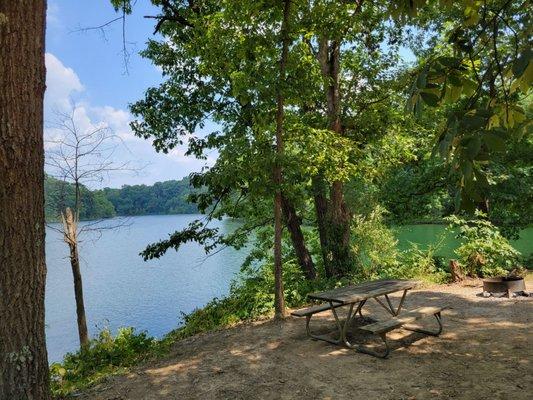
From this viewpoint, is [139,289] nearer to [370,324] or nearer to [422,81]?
[370,324]

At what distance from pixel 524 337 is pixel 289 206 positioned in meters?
A: 6.14

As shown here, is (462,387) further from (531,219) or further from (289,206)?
(531,219)

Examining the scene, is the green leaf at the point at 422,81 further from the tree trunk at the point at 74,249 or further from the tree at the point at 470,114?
the tree trunk at the point at 74,249

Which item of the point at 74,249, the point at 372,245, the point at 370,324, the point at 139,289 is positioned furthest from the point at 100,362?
the point at 139,289

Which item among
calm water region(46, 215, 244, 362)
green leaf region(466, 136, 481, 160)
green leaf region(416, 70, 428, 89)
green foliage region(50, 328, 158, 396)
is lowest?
calm water region(46, 215, 244, 362)

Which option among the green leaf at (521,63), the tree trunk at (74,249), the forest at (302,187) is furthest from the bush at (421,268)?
the green leaf at (521,63)

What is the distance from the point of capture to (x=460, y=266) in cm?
905

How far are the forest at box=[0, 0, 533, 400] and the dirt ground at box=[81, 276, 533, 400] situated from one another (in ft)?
0.10

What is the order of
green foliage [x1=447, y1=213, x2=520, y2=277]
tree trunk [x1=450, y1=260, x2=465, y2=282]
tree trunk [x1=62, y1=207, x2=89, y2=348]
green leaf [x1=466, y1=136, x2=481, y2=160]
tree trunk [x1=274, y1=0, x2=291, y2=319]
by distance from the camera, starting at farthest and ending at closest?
green foliage [x1=447, y1=213, x2=520, y2=277] → tree trunk [x1=450, y1=260, x2=465, y2=282] → tree trunk [x1=62, y1=207, x2=89, y2=348] → tree trunk [x1=274, y1=0, x2=291, y2=319] → green leaf [x1=466, y1=136, x2=481, y2=160]

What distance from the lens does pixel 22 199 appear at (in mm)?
3150

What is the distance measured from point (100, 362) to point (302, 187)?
5.49 metres

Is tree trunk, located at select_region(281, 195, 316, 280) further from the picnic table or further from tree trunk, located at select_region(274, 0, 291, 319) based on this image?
the picnic table

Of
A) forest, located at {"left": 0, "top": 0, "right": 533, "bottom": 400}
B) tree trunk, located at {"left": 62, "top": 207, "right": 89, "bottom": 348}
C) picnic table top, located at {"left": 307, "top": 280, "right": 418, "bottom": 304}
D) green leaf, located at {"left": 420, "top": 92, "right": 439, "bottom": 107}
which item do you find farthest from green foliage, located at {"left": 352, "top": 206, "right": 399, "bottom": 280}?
green leaf, located at {"left": 420, "top": 92, "right": 439, "bottom": 107}

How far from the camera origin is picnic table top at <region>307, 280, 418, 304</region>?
4953mm
